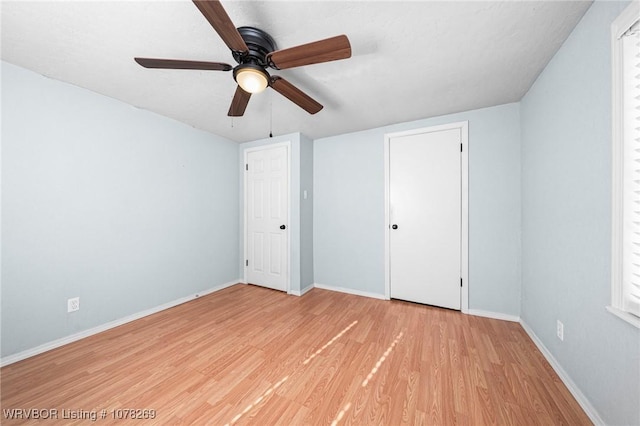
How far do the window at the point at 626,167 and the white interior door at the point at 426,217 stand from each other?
151 centimetres

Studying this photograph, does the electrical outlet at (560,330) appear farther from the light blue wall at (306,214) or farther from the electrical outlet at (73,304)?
the electrical outlet at (73,304)

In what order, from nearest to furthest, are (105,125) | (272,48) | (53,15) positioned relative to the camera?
1. (53,15)
2. (272,48)
3. (105,125)

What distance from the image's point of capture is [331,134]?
130 inches

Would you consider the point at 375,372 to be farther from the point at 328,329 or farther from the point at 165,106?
the point at 165,106

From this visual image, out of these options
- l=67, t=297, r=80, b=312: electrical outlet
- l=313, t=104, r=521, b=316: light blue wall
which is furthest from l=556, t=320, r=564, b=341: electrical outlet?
l=67, t=297, r=80, b=312: electrical outlet

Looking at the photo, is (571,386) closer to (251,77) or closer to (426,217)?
(426,217)

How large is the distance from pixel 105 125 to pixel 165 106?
1.90 feet

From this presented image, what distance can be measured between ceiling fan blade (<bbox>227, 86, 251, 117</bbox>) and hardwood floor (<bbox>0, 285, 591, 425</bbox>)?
203cm

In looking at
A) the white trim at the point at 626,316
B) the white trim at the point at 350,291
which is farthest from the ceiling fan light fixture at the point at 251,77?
the white trim at the point at 350,291

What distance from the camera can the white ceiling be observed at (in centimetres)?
124

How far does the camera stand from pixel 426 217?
2.73 m

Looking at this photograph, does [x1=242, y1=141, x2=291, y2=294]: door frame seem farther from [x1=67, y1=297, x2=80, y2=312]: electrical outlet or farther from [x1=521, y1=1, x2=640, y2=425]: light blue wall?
[x1=521, y1=1, x2=640, y2=425]: light blue wall

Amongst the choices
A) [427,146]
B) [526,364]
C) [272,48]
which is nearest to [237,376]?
[526,364]

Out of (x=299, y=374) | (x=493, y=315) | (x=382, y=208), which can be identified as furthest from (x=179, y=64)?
(x=493, y=315)
